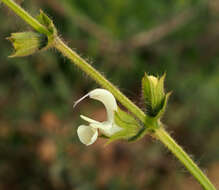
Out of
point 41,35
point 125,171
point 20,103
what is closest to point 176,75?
point 125,171

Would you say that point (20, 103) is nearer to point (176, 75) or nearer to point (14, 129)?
point (14, 129)

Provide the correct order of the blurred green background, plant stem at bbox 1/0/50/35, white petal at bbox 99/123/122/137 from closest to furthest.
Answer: plant stem at bbox 1/0/50/35
white petal at bbox 99/123/122/137
the blurred green background

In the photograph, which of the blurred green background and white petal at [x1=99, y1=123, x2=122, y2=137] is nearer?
white petal at [x1=99, y1=123, x2=122, y2=137]

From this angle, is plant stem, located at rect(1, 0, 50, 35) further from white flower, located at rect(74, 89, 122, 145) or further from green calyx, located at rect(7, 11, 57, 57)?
white flower, located at rect(74, 89, 122, 145)

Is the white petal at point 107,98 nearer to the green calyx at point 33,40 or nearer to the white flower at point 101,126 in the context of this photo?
the white flower at point 101,126

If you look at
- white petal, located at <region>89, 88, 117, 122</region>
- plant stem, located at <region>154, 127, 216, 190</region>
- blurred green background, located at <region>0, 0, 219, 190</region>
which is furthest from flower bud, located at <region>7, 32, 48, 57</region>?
blurred green background, located at <region>0, 0, 219, 190</region>

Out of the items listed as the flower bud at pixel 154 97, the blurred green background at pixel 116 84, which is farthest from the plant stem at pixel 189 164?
the blurred green background at pixel 116 84
